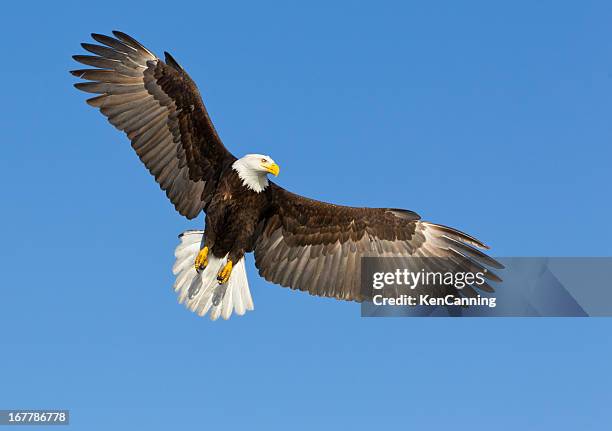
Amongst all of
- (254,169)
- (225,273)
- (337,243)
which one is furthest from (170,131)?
(337,243)

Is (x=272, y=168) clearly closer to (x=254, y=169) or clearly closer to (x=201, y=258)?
(x=254, y=169)

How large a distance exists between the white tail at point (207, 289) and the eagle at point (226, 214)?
0.03 ft

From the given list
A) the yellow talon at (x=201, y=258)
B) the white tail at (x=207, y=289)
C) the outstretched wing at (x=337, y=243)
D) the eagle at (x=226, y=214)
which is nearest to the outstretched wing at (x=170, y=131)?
the eagle at (x=226, y=214)

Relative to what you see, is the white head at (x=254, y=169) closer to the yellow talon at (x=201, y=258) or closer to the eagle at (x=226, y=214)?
the eagle at (x=226, y=214)

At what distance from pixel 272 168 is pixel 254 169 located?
179 mm

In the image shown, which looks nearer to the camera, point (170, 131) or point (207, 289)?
point (170, 131)

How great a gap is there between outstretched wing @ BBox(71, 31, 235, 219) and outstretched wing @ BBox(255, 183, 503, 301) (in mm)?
834

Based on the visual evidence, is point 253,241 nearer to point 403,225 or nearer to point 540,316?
point 403,225

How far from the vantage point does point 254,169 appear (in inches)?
533

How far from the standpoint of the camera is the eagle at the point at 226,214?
1366 cm

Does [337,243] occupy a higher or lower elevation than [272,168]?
lower

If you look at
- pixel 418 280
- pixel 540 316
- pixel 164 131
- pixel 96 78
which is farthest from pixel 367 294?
pixel 96 78

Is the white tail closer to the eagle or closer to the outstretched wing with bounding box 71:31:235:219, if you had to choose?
the eagle

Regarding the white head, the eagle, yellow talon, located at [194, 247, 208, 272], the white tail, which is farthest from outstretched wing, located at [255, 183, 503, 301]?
yellow talon, located at [194, 247, 208, 272]
